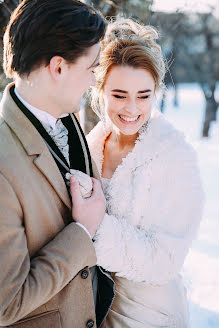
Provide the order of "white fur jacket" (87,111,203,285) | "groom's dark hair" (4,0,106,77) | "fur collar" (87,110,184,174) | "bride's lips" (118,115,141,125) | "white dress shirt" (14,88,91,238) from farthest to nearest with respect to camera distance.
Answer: "bride's lips" (118,115,141,125) < "fur collar" (87,110,184,174) < "white fur jacket" (87,111,203,285) < "white dress shirt" (14,88,91,238) < "groom's dark hair" (4,0,106,77)

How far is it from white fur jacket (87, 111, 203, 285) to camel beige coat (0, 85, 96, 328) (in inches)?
10.5

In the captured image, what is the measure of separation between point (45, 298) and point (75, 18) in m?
1.13

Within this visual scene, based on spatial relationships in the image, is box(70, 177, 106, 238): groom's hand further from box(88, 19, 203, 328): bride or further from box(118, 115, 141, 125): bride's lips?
box(118, 115, 141, 125): bride's lips

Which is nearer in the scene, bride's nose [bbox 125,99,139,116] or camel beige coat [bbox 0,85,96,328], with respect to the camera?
camel beige coat [bbox 0,85,96,328]

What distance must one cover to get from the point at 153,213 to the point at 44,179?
0.68m

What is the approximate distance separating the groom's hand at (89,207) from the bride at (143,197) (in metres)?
0.11

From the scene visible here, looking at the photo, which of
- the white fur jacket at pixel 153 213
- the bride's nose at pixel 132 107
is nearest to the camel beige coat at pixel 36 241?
the white fur jacket at pixel 153 213

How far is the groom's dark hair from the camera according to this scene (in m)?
1.49

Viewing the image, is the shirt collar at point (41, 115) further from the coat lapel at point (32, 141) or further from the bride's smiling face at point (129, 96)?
the bride's smiling face at point (129, 96)

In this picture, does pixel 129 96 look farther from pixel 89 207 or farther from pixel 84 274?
pixel 84 274

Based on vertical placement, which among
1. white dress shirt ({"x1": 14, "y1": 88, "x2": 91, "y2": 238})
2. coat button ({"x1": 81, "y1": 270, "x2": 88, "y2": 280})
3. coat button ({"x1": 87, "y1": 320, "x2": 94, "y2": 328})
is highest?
white dress shirt ({"x1": 14, "y1": 88, "x2": 91, "y2": 238})

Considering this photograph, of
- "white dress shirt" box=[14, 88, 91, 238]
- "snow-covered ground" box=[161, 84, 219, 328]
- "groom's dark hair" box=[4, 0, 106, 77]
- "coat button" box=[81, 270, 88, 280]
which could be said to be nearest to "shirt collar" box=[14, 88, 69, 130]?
"white dress shirt" box=[14, 88, 91, 238]

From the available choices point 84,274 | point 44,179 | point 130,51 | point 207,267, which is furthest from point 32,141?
point 207,267

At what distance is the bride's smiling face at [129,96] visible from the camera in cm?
211
